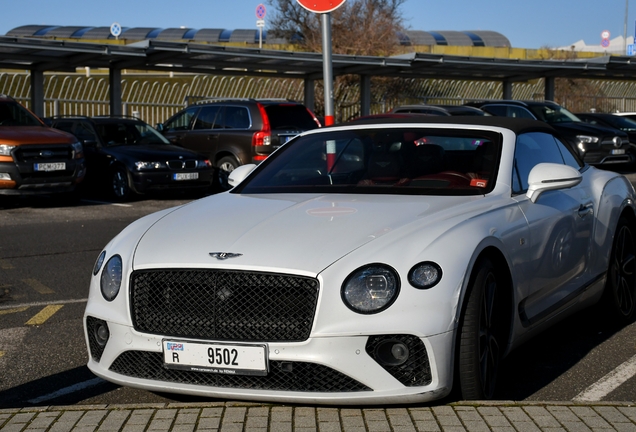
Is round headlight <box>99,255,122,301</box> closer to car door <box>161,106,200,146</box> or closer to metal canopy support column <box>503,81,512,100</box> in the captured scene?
car door <box>161,106,200,146</box>

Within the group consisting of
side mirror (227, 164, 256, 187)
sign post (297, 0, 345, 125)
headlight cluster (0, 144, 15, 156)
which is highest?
sign post (297, 0, 345, 125)

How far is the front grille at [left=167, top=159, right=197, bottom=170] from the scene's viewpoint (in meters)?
→ 16.0

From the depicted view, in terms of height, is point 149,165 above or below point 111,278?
below

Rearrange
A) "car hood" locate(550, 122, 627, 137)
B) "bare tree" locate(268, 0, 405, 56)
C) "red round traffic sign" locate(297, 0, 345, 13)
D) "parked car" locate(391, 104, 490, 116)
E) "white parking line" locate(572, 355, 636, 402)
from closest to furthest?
"white parking line" locate(572, 355, 636, 402), "red round traffic sign" locate(297, 0, 345, 13), "parked car" locate(391, 104, 490, 116), "car hood" locate(550, 122, 627, 137), "bare tree" locate(268, 0, 405, 56)

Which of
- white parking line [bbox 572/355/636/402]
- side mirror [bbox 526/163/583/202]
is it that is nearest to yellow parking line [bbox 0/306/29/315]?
side mirror [bbox 526/163/583/202]

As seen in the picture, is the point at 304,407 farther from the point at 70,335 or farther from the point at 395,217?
the point at 70,335

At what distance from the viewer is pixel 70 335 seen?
616cm

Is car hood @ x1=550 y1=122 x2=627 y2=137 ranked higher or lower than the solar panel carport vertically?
lower

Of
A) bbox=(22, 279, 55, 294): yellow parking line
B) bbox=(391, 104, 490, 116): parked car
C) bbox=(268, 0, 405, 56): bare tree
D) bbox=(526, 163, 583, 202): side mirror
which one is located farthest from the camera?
bbox=(268, 0, 405, 56): bare tree

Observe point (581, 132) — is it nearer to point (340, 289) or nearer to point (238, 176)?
point (238, 176)

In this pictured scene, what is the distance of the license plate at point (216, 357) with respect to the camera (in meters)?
4.01

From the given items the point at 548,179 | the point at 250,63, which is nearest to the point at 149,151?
the point at 250,63

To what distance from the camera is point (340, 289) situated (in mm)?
3961

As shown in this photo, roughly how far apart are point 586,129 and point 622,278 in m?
15.8
